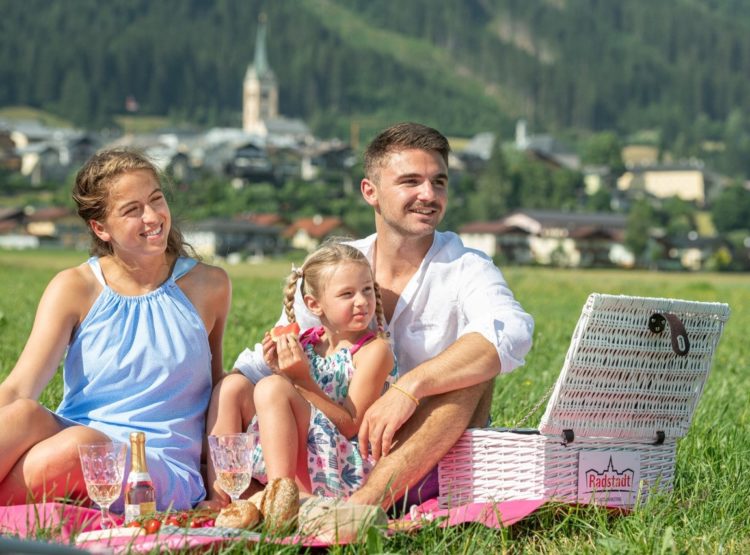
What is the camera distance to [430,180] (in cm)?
504

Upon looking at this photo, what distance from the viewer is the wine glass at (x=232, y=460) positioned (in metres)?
4.29

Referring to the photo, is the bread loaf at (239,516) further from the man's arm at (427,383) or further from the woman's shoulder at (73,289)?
the woman's shoulder at (73,289)

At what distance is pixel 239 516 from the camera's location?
412 cm

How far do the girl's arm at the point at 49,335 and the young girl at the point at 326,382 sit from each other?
2.21 feet

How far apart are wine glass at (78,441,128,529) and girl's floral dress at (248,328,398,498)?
617 mm

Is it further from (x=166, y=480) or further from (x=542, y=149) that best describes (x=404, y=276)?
(x=542, y=149)

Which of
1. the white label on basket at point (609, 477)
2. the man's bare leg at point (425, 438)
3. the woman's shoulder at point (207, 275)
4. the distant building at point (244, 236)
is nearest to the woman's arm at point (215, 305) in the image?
the woman's shoulder at point (207, 275)

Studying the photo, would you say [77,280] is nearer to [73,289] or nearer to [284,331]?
[73,289]

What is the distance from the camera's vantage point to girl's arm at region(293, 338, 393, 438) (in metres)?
4.72

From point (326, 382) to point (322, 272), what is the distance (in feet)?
1.28

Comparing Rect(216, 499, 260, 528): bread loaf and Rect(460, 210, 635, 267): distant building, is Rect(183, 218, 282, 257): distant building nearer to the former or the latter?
Rect(460, 210, 635, 267): distant building

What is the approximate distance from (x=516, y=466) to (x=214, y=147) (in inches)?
5888

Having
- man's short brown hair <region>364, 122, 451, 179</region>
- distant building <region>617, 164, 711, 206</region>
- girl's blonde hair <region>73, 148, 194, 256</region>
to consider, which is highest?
distant building <region>617, 164, 711, 206</region>

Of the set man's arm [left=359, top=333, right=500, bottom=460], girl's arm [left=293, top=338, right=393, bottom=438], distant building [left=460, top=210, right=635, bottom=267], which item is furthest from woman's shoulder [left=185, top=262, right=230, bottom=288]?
distant building [left=460, top=210, right=635, bottom=267]
